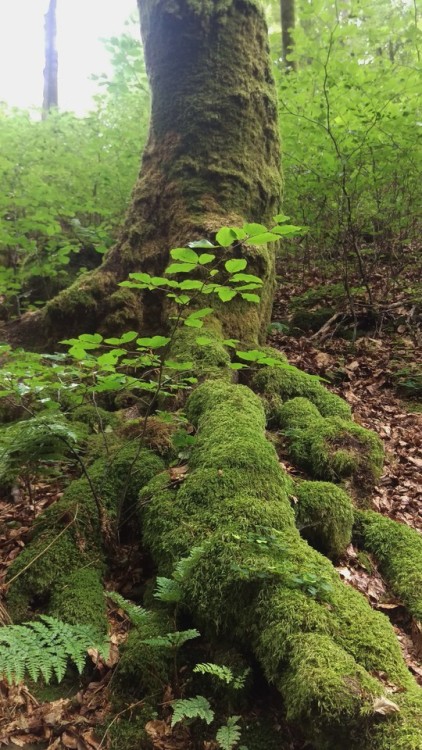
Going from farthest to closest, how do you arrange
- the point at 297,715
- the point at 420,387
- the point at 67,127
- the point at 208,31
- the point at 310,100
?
1. the point at 67,127
2. the point at 310,100
3. the point at 420,387
4. the point at 208,31
5. the point at 297,715

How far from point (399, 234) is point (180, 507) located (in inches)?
323

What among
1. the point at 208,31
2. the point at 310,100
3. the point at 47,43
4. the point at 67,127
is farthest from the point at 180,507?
the point at 47,43

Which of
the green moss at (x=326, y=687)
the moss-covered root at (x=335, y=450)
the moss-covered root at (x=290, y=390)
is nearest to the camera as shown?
the green moss at (x=326, y=687)

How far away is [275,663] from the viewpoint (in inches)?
72.1

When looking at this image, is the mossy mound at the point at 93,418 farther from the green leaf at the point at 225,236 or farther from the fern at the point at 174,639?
the green leaf at the point at 225,236

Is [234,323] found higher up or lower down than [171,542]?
higher up

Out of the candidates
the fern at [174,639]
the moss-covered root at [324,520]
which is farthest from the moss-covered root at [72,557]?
the moss-covered root at [324,520]

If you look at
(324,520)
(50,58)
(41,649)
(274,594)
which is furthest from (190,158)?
(50,58)

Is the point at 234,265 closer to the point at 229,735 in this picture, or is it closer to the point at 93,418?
the point at 229,735

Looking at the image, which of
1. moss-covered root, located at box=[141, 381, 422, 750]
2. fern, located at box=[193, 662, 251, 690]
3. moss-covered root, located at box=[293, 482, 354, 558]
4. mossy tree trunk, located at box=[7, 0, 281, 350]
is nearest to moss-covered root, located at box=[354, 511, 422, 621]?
moss-covered root, located at box=[293, 482, 354, 558]

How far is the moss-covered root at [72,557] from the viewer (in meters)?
2.45

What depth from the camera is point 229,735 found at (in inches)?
67.9

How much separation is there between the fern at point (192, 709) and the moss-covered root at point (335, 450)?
2223 mm

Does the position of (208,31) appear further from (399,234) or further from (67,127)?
(67,127)
